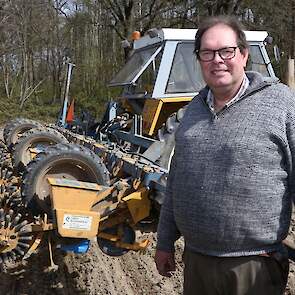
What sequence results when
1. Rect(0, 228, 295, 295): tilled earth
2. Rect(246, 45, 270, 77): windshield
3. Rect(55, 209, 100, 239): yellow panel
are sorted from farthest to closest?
Rect(246, 45, 270, 77): windshield < Rect(0, 228, 295, 295): tilled earth < Rect(55, 209, 100, 239): yellow panel

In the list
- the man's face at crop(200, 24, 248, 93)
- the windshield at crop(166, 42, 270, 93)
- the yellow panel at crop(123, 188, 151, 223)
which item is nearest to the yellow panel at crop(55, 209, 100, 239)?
the yellow panel at crop(123, 188, 151, 223)

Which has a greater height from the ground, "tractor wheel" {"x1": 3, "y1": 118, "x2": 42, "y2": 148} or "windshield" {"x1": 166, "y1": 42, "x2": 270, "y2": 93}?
"windshield" {"x1": 166, "y1": 42, "x2": 270, "y2": 93}

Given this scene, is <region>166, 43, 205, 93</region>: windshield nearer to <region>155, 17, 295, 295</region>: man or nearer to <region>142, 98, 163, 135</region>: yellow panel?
<region>142, 98, 163, 135</region>: yellow panel

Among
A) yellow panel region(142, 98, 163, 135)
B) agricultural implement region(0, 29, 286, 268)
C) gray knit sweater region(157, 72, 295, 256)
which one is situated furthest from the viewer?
yellow panel region(142, 98, 163, 135)

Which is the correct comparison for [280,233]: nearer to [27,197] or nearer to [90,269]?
[27,197]

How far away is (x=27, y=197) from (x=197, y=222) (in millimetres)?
2293

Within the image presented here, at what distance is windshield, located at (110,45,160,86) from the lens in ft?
20.6

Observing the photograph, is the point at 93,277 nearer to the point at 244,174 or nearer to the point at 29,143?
the point at 29,143

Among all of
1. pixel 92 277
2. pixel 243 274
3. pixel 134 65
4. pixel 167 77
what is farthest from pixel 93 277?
pixel 134 65

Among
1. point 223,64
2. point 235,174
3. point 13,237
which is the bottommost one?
point 13,237

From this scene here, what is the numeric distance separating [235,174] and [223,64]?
45 centimetres

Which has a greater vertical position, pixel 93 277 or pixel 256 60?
pixel 256 60

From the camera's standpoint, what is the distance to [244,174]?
1.94m

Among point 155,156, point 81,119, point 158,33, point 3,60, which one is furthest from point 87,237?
point 3,60
